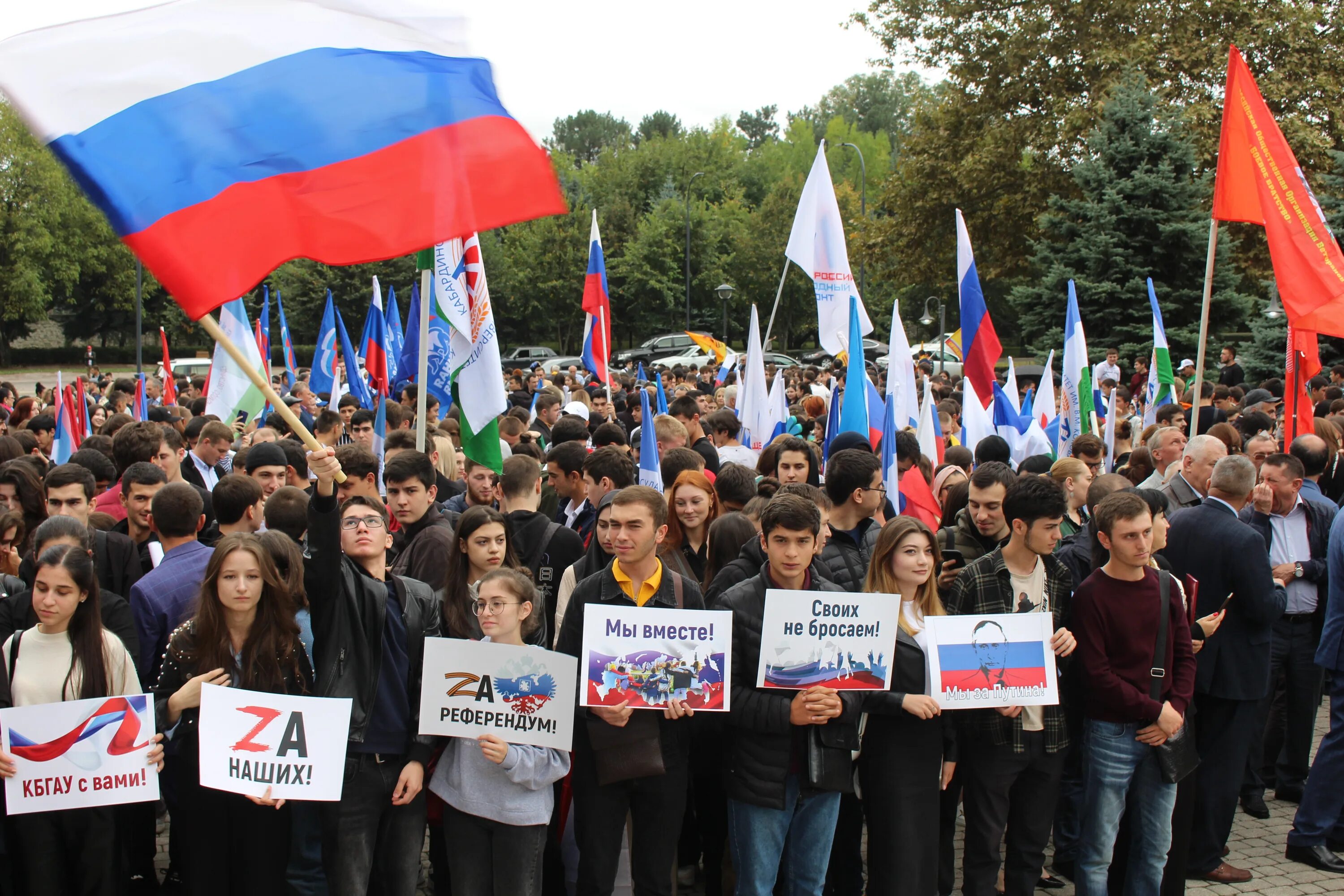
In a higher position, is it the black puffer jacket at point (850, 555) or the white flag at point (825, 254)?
the white flag at point (825, 254)

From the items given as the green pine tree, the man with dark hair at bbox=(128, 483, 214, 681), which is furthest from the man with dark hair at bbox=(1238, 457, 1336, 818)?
the green pine tree

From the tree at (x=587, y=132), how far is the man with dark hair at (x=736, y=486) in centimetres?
10984

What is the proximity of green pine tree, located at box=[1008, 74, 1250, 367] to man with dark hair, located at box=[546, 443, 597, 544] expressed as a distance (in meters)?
20.1

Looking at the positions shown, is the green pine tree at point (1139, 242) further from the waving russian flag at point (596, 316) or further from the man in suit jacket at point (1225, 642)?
the man in suit jacket at point (1225, 642)

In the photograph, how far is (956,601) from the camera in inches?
203

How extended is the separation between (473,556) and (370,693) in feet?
2.75

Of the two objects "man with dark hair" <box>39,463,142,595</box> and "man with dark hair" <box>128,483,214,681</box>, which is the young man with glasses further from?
"man with dark hair" <box>39,463,142,595</box>

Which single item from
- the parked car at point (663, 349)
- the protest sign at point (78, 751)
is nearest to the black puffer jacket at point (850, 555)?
the protest sign at point (78, 751)

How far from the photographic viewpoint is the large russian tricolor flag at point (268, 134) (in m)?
3.95

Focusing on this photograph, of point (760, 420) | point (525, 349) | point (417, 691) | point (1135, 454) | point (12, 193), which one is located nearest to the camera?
point (417, 691)

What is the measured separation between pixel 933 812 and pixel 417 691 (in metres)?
2.17

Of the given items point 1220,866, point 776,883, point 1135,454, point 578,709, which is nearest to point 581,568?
point 578,709

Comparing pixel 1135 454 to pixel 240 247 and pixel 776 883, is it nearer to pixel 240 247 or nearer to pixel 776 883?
pixel 776 883

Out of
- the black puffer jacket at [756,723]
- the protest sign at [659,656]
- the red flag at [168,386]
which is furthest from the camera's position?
the red flag at [168,386]
